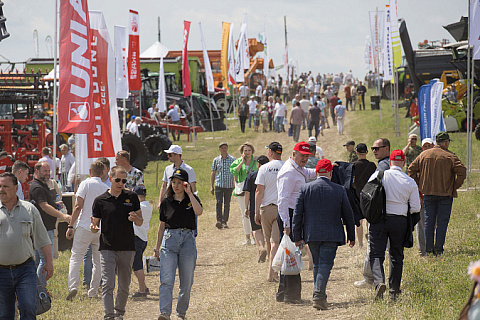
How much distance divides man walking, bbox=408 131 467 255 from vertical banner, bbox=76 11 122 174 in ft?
17.9

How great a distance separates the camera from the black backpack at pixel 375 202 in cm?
712

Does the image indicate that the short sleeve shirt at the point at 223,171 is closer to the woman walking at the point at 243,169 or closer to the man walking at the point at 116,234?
the woman walking at the point at 243,169

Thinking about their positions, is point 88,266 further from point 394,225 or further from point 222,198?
point 222,198

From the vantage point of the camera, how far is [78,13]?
34.5 feet

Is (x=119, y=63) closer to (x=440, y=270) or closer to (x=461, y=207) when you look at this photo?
(x=461, y=207)

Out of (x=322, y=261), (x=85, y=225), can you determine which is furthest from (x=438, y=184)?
(x=85, y=225)

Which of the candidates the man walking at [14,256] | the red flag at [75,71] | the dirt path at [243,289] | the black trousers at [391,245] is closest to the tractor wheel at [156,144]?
the dirt path at [243,289]

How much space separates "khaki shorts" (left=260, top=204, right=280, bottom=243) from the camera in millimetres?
8648

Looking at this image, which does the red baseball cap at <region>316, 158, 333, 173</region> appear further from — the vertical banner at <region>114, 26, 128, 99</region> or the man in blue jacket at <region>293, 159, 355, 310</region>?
the vertical banner at <region>114, 26, 128, 99</region>

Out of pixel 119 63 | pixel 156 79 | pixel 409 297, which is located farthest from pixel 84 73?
pixel 156 79

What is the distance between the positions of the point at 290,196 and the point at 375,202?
1.14m

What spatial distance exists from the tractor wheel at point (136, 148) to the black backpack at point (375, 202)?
1627 centimetres

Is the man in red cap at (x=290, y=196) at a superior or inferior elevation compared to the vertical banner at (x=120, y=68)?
inferior

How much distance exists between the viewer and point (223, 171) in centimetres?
1327
